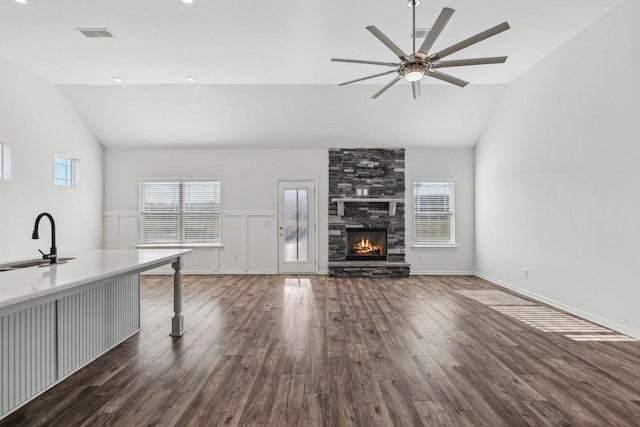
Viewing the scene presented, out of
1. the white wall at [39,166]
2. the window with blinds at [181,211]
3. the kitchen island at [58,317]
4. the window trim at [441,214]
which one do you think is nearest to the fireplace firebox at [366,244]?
the window trim at [441,214]

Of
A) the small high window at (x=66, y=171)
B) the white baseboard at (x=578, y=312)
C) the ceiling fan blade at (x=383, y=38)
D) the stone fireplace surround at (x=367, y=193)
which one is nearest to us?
the ceiling fan blade at (x=383, y=38)

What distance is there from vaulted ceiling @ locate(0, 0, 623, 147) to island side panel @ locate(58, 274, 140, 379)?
2.88 meters

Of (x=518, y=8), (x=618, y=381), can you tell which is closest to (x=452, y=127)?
(x=518, y=8)

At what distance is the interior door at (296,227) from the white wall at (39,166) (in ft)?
12.5

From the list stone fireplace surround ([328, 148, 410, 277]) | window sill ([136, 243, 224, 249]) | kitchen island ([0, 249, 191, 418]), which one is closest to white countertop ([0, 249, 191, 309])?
kitchen island ([0, 249, 191, 418])

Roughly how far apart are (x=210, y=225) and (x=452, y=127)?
5414 millimetres

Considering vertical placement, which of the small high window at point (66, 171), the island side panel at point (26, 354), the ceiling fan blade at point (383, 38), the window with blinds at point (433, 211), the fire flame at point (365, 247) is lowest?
the island side panel at point (26, 354)

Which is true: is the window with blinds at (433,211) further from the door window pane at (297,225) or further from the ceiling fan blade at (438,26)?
the ceiling fan blade at (438,26)

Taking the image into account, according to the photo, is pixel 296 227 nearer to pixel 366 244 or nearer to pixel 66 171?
pixel 366 244

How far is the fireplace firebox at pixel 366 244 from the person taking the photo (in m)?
7.12

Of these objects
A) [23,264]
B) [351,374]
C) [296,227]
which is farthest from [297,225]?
[23,264]

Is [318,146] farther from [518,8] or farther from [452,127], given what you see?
[518,8]

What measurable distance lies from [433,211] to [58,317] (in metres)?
6.49

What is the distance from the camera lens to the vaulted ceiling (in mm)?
3490
